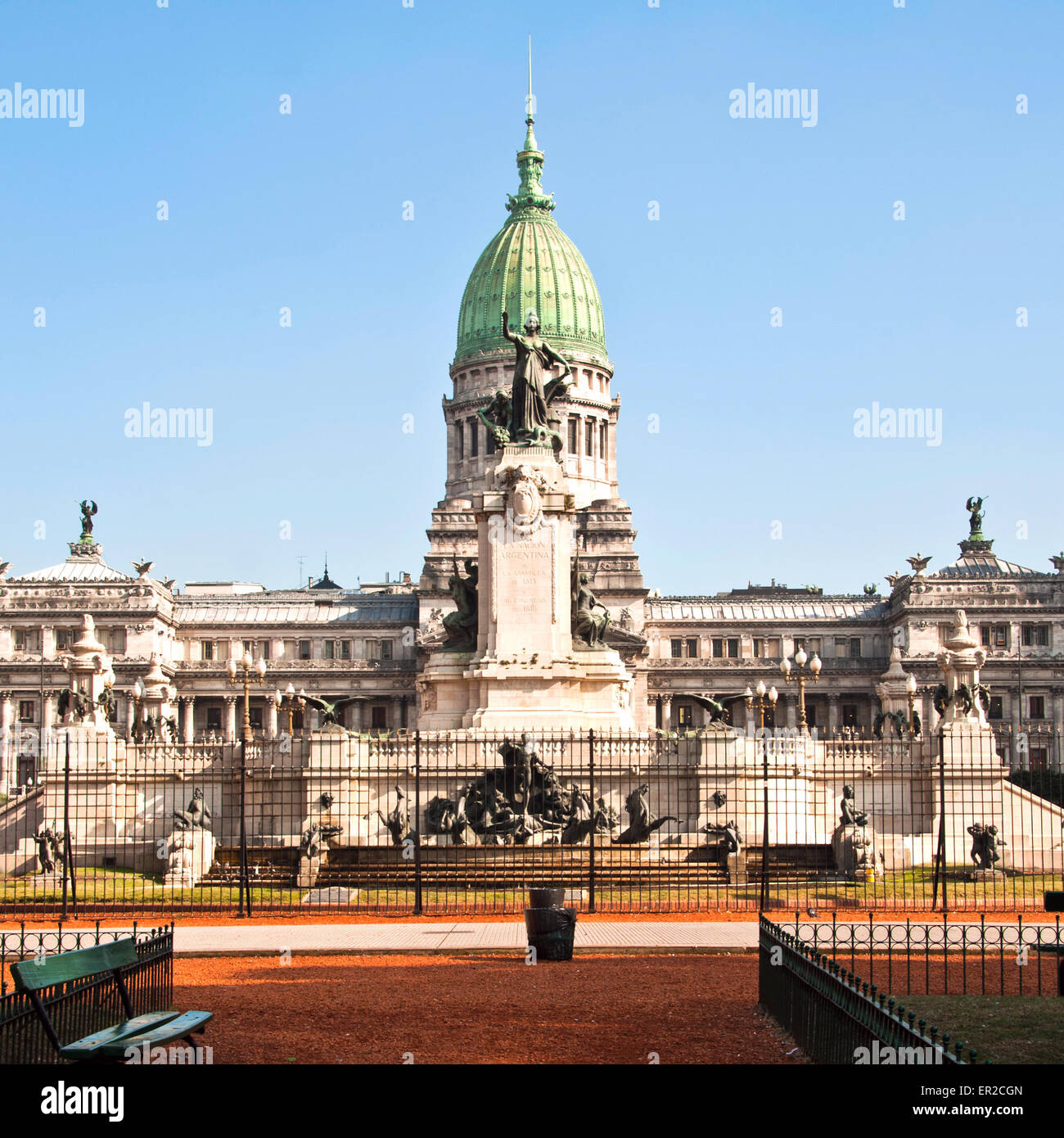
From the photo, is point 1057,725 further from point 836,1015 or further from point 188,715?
point 836,1015

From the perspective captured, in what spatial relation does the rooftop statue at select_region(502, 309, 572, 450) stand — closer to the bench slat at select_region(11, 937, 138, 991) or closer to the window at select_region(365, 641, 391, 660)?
the bench slat at select_region(11, 937, 138, 991)

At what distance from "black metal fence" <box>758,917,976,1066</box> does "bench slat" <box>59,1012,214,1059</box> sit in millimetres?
6220

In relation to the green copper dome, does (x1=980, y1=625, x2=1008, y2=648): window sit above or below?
below

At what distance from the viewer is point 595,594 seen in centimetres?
10581

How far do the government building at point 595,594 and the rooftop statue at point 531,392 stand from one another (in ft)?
169

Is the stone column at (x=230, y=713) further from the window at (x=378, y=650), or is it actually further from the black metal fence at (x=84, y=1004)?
the black metal fence at (x=84, y=1004)

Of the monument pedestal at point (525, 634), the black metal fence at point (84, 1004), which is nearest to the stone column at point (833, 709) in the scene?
the monument pedestal at point (525, 634)

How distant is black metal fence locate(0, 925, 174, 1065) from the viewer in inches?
573

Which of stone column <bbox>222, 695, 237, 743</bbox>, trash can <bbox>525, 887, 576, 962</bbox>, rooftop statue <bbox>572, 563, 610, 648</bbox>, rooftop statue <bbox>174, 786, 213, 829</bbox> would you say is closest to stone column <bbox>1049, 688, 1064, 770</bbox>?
stone column <bbox>222, 695, 237, 743</bbox>

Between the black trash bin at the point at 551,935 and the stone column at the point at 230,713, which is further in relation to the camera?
the stone column at the point at 230,713

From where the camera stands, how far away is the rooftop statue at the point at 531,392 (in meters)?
50.3

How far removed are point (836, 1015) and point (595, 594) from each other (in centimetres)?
9190

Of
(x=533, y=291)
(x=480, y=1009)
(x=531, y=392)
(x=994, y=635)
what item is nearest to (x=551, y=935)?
(x=480, y=1009)
